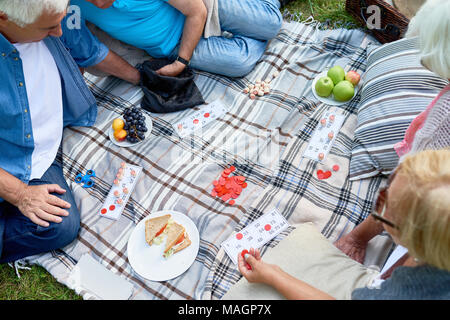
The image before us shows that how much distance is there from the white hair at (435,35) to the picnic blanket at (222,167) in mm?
808

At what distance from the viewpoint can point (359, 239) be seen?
1.81m

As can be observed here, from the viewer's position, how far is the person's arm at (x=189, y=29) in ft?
7.61

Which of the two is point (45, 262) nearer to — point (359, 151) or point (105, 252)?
point (105, 252)

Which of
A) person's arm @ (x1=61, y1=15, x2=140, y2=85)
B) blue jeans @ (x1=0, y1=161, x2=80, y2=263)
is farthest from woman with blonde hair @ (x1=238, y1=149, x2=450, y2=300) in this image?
person's arm @ (x1=61, y1=15, x2=140, y2=85)

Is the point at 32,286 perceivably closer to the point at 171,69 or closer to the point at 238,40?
the point at 171,69

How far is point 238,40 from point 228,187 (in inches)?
47.7

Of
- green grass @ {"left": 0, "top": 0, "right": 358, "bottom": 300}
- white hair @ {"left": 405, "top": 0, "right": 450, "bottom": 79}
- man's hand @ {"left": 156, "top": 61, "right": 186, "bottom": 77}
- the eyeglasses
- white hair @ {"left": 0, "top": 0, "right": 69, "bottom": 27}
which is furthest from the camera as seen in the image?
man's hand @ {"left": 156, "top": 61, "right": 186, "bottom": 77}

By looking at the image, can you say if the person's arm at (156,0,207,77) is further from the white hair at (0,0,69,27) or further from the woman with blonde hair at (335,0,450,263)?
the woman with blonde hair at (335,0,450,263)

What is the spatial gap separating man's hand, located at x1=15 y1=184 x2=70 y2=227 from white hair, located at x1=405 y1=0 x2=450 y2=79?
2005mm

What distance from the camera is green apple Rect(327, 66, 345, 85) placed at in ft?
7.84

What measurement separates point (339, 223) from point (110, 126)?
1676 millimetres

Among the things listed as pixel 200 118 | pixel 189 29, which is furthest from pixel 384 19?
pixel 200 118

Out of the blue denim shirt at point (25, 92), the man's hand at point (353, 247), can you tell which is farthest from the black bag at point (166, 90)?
the man's hand at point (353, 247)
